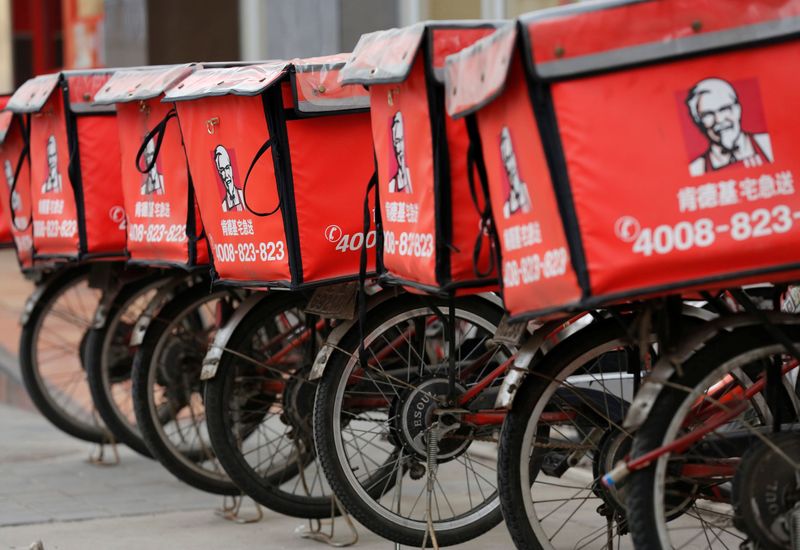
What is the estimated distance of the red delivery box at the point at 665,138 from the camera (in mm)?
3453

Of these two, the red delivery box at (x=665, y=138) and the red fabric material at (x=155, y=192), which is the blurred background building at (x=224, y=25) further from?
the red delivery box at (x=665, y=138)

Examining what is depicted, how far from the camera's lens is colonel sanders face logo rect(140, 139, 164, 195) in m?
5.78

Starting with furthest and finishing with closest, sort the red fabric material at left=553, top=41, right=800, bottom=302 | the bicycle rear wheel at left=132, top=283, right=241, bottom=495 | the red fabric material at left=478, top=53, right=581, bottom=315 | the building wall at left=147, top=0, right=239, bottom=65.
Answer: the building wall at left=147, top=0, right=239, bottom=65 → the bicycle rear wheel at left=132, top=283, right=241, bottom=495 → the red fabric material at left=478, top=53, right=581, bottom=315 → the red fabric material at left=553, top=41, right=800, bottom=302

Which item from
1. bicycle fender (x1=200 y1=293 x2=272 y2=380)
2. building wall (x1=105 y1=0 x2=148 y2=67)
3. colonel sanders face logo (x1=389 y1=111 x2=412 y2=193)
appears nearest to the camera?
colonel sanders face logo (x1=389 y1=111 x2=412 y2=193)

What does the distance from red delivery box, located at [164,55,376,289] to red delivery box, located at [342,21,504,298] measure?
0.60 meters

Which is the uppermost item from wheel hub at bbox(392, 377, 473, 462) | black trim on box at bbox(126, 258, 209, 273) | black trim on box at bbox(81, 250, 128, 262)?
black trim on box at bbox(81, 250, 128, 262)

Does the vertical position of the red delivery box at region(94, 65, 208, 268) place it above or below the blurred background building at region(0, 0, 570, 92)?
below

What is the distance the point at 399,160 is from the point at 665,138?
1.14 m

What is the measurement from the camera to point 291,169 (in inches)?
199

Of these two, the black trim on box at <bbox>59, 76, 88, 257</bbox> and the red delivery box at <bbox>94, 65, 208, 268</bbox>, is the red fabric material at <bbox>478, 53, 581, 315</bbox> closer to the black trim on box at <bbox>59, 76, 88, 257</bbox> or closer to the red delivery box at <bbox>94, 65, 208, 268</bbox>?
the red delivery box at <bbox>94, 65, 208, 268</bbox>

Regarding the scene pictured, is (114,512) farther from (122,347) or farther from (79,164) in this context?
(79,164)

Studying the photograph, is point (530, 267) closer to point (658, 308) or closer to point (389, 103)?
point (658, 308)

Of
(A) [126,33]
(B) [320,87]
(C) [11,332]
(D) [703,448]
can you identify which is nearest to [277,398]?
(B) [320,87]

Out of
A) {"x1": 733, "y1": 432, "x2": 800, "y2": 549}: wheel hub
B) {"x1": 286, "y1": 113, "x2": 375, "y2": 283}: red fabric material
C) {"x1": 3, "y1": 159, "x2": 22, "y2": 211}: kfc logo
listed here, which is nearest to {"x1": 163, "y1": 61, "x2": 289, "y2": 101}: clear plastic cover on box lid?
{"x1": 286, "y1": 113, "x2": 375, "y2": 283}: red fabric material
